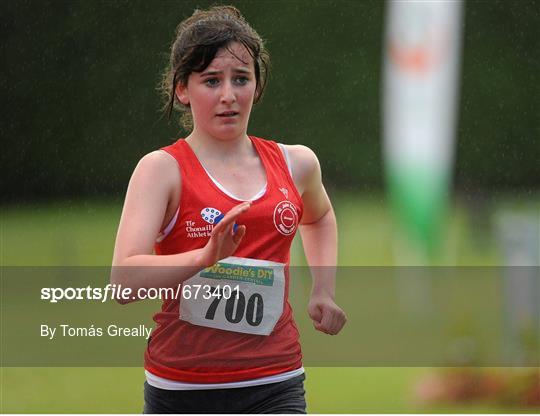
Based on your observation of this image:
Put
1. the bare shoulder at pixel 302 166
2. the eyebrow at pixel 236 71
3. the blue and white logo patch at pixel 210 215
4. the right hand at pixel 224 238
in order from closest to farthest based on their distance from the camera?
the right hand at pixel 224 238 → the blue and white logo patch at pixel 210 215 → the eyebrow at pixel 236 71 → the bare shoulder at pixel 302 166

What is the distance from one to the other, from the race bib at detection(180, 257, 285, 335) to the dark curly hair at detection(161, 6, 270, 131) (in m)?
0.47

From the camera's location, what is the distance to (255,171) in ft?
8.68

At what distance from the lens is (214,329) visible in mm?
2576

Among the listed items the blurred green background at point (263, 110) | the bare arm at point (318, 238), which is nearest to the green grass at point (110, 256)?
the blurred green background at point (263, 110)

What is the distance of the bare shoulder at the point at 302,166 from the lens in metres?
2.74

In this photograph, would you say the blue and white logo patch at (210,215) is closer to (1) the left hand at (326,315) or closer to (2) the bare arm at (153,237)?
(2) the bare arm at (153,237)

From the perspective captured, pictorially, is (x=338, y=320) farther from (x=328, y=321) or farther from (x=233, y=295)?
(x=233, y=295)

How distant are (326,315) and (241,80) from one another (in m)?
0.63

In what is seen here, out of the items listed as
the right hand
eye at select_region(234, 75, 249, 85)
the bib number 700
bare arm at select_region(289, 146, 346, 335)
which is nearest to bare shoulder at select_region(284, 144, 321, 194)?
bare arm at select_region(289, 146, 346, 335)

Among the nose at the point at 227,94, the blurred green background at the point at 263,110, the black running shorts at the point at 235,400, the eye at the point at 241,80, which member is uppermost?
the blurred green background at the point at 263,110

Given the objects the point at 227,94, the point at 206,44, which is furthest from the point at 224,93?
the point at 206,44

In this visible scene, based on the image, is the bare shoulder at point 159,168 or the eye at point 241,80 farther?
the eye at point 241,80

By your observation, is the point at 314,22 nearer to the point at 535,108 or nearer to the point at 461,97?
the point at 461,97

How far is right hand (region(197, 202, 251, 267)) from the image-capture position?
7.39 ft
